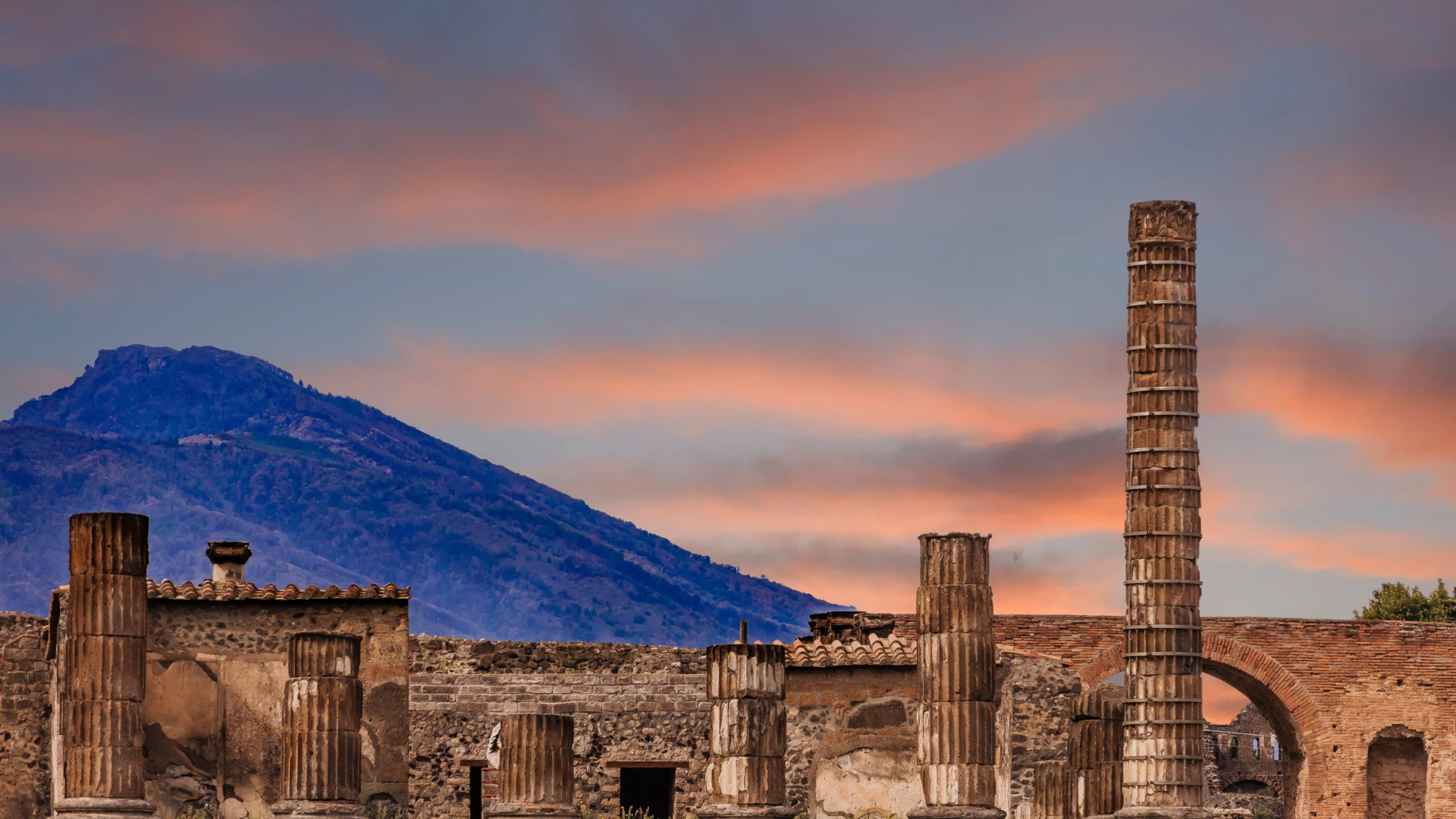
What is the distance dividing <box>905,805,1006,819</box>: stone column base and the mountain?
331 feet

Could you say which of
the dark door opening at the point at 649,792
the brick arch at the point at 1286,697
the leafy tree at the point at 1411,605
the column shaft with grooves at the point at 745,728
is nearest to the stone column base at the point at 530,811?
the column shaft with grooves at the point at 745,728

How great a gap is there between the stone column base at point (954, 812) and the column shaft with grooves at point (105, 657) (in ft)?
22.6

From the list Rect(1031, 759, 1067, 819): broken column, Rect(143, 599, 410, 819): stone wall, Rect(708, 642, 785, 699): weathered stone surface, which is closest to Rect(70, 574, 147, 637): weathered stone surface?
Rect(143, 599, 410, 819): stone wall

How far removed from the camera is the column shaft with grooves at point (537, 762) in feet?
69.8

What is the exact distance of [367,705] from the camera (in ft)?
80.5

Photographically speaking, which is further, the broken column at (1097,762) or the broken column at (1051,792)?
the broken column at (1051,792)

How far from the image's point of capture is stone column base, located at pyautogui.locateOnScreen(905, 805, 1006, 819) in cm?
2064

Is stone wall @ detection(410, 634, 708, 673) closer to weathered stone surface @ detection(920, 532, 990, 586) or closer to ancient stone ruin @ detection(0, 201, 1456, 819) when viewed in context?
ancient stone ruin @ detection(0, 201, 1456, 819)

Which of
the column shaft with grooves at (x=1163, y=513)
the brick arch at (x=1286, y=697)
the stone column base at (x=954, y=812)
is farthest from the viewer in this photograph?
the brick arch at (x=1286, y=697)

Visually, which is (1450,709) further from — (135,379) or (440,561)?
(135,379)

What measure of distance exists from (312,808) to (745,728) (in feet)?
12.8

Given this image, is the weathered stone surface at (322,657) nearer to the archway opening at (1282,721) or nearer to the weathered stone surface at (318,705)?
the weathered stone surface at (318,705)

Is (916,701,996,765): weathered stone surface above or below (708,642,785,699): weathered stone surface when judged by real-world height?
below

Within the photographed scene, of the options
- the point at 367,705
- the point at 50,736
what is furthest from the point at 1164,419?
the point at 50,736
